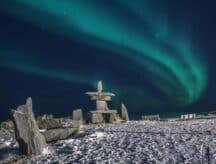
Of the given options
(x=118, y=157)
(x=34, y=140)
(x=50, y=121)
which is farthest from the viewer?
(x=50, y=121)

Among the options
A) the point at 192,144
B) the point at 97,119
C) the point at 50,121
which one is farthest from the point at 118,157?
the point at 97,119

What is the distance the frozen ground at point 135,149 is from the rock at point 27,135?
46cm

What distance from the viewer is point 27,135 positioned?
1437 cm

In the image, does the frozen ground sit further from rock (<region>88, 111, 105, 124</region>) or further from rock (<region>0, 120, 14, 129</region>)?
rock (<region>88, 111, 105, 124</region>)

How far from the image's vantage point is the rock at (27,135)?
46.2 ft

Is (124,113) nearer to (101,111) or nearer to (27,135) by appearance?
(101,111)

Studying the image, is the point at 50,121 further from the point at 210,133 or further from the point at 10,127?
the point at 210,133

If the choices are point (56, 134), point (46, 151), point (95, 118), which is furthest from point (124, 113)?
point (46, 151)

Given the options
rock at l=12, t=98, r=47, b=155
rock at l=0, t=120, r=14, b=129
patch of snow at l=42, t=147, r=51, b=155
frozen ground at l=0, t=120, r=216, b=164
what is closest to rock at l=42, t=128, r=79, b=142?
frozen ground at l=0, t=120, r=216, b=164

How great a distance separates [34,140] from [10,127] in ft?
41.1

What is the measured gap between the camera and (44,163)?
41.2 ft

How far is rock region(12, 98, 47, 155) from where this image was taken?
14.1 metres

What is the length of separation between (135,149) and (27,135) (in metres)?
4.75

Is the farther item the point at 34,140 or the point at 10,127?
the point at 10,127
